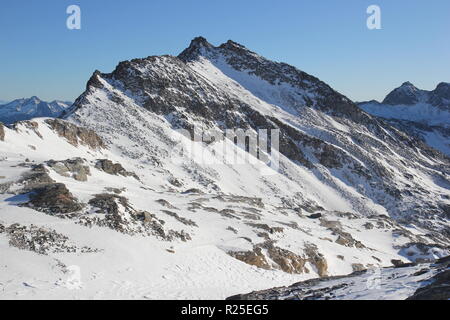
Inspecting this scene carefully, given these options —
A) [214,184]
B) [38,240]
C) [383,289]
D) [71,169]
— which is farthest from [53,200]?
[214,184]

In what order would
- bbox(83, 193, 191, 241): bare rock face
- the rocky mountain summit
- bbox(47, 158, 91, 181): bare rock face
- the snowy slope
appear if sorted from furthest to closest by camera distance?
bbox(47, 158, 91, 181): bare rock face < bbox(83, 193, 191, 241): bare rock face < the rocky mountain summit < the snowy slope

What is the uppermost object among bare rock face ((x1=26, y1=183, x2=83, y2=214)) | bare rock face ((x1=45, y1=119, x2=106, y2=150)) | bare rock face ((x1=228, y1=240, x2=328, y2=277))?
bare rock face ((x1=45, y1=119, x2=106, y2=150))

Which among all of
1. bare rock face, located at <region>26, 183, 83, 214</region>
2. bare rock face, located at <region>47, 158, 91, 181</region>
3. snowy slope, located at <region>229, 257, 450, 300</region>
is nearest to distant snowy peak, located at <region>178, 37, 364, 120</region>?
bare rock face, located at <region>47, 158, 91, 181</region>

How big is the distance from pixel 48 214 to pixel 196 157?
54.2 meters

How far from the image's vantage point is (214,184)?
71.8 metres

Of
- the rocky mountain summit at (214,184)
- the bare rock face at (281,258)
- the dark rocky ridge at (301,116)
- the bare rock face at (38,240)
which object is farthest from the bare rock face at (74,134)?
the bare rock face at (281,258)

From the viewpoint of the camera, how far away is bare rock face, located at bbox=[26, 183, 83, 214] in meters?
27.1

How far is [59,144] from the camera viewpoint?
57.1m

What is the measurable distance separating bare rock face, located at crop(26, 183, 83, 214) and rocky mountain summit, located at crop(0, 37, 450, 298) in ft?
0.36

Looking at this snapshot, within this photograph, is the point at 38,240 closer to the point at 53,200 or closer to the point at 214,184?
the point at 53,200

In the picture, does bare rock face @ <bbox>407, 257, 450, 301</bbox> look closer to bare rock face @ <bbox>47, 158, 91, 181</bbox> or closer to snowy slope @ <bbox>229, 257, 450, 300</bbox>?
snowy slope @ <bbox>229, 257, 450, 300</bbox>

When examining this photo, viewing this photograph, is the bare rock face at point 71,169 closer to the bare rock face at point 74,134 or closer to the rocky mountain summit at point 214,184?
the rocky mountain summit at point 214,184

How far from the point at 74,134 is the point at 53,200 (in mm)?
37264

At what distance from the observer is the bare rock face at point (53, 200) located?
89.0ft
